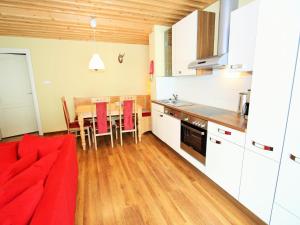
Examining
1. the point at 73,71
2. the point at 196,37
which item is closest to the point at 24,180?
the point at 196,37

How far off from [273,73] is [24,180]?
1936 mm

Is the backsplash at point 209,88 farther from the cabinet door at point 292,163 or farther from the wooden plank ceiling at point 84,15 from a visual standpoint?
the wooden plank ceiling at point 84,15

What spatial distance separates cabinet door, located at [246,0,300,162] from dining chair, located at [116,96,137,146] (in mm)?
2286

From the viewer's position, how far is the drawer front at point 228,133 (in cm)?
160

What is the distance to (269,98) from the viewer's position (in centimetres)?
133

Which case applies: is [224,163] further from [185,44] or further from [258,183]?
[185,44]

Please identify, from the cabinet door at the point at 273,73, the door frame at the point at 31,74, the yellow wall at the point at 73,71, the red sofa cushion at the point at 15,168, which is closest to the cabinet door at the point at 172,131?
the cabinet door at the point at 273,73

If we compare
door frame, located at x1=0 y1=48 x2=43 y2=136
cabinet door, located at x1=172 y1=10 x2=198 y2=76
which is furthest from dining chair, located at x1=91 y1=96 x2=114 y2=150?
door frame, located at x1=0 y1=48 x2=43 y2=136

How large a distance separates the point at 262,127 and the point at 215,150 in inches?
26.2

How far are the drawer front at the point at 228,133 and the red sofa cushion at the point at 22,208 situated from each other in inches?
66.7

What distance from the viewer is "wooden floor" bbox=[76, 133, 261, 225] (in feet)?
5.35

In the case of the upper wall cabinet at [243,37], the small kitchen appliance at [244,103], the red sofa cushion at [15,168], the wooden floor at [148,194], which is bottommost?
the wooden floor at [148,194]

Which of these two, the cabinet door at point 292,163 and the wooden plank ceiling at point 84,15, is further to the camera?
the wooden plank ceiling at point 84,15

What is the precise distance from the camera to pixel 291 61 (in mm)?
1173
